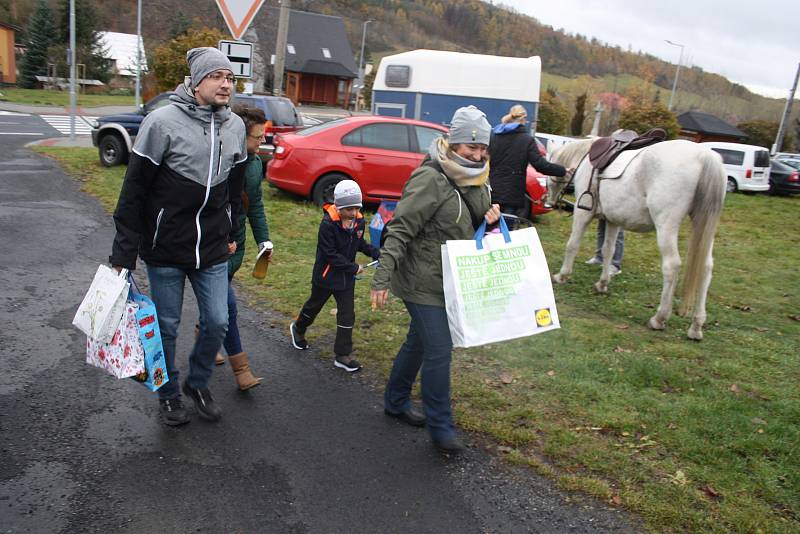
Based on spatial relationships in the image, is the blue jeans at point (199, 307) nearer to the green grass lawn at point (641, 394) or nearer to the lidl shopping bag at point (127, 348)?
the lidl shopping bag at point (127, 348)

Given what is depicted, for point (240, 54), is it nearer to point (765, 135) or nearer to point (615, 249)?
point (615, 249)

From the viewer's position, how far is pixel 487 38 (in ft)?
344

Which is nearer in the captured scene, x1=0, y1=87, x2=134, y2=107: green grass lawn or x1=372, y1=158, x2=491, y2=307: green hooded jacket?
x1=372, y1=158, x2=491, y2=307: green hooded jacket

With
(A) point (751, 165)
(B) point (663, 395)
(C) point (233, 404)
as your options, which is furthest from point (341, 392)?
Answer: (A) point (751, 165)

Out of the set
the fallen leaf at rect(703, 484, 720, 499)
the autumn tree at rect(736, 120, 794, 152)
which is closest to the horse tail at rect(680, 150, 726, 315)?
the fallen leaf at rect(703, 484, 720, 499)

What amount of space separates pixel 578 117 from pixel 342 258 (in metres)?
35.7

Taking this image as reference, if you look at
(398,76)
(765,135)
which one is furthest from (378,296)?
(765,135)

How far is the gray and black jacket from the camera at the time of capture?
333 cm

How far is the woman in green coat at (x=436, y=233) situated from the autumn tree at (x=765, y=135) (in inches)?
1616

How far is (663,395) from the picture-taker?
15.6 feet

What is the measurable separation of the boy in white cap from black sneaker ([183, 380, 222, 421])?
1.19m

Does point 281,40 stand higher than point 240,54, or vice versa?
point 281,40

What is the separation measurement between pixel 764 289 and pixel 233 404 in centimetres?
756

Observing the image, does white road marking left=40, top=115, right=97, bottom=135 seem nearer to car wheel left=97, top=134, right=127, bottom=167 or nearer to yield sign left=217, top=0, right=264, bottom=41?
car wheel left=97, top=134, right=127, bottom=167
